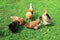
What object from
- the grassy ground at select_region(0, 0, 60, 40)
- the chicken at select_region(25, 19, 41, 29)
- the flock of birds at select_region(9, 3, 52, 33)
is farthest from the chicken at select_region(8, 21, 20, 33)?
the chicken at select_region(25, 19, 41, 29)

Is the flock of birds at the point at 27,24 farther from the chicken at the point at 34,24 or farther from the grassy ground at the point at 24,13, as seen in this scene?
the grassy ground at the point at 24,13

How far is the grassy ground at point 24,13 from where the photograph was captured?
249 inches

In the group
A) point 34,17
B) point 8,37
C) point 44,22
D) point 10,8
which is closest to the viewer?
point 8,37

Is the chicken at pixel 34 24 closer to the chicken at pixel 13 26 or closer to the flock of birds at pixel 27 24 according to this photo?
the flock of birds at pixel 27 24

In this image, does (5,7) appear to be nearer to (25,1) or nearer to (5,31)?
(25,1)

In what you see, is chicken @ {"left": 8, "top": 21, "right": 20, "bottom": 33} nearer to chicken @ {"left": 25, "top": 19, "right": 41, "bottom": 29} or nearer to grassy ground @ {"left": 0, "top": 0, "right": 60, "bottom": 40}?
grassy ground @ {"left": 0, "top": 0, "right": 60, "bottom": 40}

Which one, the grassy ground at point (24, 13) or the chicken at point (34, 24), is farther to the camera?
the chicken at point (34, 24)

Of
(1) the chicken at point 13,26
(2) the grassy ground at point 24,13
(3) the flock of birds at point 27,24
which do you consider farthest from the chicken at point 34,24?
(1) the chicken at point 13,26

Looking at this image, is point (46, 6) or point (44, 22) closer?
point (44, 22)

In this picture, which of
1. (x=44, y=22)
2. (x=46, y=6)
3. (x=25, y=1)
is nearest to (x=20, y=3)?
(x=25, y=1)

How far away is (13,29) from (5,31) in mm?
293

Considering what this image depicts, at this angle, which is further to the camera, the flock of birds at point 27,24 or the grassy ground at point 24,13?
the flock of birds at point 27,24

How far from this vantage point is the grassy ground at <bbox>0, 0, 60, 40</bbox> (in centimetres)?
632

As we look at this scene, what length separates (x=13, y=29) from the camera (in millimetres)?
6395
